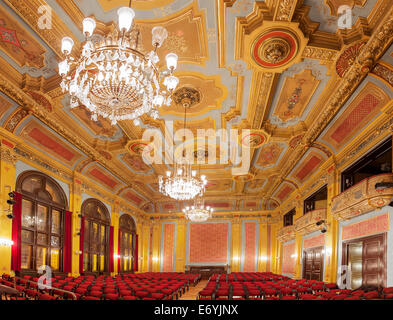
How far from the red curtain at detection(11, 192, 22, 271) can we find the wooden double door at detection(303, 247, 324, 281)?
11.0 m

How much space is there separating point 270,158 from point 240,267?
1064cm

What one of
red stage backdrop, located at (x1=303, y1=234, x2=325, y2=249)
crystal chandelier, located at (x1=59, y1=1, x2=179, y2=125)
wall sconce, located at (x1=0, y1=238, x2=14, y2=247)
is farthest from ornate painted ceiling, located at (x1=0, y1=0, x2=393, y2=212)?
wall sconce, located at (x1=0, y1=238, x2=14, y2=247)

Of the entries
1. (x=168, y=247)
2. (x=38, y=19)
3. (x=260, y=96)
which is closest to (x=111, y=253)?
(x=168, y=247)

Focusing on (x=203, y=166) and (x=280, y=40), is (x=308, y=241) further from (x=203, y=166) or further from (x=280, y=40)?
(x=280, y=40)

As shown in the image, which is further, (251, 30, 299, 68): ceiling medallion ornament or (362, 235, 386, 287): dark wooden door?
(362, 235, 386, 287): dark wooden door

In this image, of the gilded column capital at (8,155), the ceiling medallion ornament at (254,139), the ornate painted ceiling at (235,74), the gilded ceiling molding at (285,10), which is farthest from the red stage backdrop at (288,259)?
the gilded column capital at (8,155)

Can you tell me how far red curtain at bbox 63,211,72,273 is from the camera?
11672 millimetres

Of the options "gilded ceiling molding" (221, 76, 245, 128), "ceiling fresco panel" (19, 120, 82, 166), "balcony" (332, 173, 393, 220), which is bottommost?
"balcony" (332, 173, 393, 220)

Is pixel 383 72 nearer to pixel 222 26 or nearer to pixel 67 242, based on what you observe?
pixel 222 26

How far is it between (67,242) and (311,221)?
10.1 meters

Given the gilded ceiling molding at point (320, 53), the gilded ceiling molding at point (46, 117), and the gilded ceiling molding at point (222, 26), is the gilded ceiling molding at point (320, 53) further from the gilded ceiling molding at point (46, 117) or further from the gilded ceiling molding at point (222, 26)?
A: the gilded ceiling molding at point (46, 117)

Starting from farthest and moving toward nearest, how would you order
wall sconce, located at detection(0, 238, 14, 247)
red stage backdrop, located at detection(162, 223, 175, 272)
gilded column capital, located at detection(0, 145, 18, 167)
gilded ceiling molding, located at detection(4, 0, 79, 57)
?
red stage backdrop, located at detection(162, 223, 175, 272) → gilded column capital, located at detection(0, 145, 18, 167) → wall sconce, located at detection(0, 238, 14, 247) → gilded ceiling molding, located at detection(4, 0, 79, 57)

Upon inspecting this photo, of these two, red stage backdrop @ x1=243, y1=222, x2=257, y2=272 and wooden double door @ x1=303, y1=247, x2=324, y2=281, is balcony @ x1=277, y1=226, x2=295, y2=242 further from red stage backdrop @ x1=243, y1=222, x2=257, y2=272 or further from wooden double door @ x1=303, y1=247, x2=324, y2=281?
red stage backdrop @ x1=243, y1=222, x2=257, y2=272

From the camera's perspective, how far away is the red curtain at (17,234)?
29.1ft
